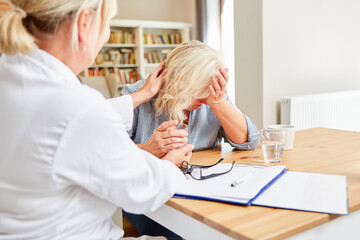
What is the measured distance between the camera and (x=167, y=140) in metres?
1.14

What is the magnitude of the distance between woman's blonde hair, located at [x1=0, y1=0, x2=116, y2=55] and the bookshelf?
568cm

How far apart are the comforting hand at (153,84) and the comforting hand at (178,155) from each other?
1.22 feet

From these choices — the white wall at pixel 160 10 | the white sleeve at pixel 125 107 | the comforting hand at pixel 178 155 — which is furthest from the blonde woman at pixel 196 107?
the white wall at pixel 160 10

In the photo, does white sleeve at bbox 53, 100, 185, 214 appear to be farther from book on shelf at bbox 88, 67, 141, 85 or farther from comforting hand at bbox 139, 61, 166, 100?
book on shelf at bbox 88, 67, 141, 85

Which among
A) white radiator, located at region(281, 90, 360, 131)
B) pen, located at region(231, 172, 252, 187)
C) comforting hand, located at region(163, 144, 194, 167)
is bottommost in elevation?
white radiator, located at region(281, 90, 360, 131)

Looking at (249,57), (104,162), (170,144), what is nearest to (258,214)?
(104,162)

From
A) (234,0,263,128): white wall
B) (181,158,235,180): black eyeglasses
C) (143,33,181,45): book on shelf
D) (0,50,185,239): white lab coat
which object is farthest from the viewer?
(143,33,181,45): book on shelf

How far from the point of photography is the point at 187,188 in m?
0.91

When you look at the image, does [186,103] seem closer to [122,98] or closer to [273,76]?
[122,98]

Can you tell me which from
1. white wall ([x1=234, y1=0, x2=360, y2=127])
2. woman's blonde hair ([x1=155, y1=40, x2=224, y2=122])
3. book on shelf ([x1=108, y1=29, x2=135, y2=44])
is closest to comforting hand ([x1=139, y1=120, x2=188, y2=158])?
woman's blonde hair ([x1=155, y1=40, x2=224, y2=122])

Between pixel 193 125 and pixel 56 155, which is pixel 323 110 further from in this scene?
pixel 56 155

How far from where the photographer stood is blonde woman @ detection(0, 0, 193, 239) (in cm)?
68

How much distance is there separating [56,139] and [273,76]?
9.09 ft

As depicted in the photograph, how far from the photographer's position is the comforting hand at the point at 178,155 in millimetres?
1092
